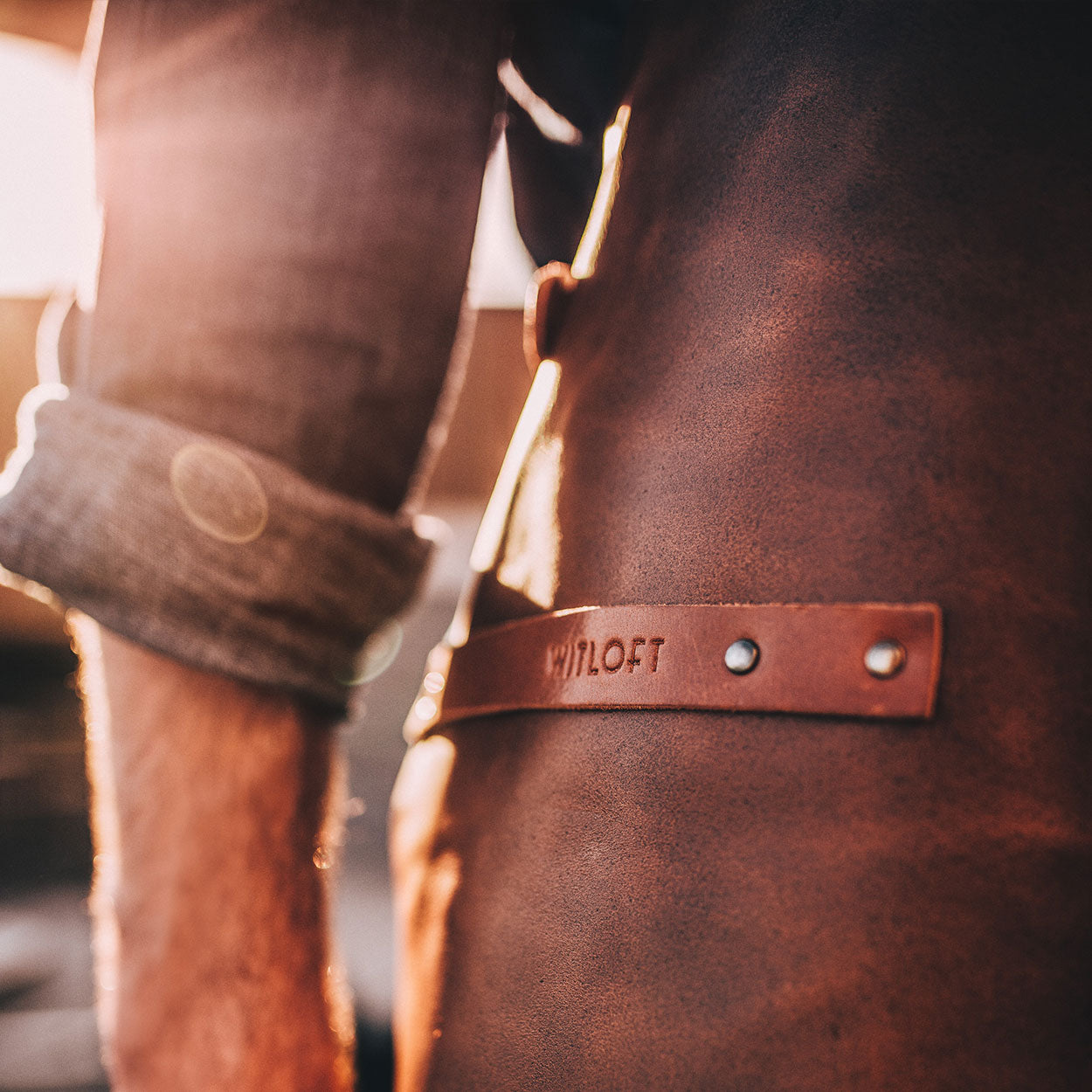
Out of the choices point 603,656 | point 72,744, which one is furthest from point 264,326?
point 72,744

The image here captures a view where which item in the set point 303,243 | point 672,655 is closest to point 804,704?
point 672,655

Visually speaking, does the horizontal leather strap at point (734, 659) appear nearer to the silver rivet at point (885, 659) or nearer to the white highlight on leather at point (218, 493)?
the silver rivet at point (885, 659)

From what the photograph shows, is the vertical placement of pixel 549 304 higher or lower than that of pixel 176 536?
higher

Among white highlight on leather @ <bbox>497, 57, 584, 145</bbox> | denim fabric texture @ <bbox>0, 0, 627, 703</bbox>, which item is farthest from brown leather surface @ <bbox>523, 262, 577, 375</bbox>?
white highlight on leather @ <bbox>497, 57, 584, 145</bbox>

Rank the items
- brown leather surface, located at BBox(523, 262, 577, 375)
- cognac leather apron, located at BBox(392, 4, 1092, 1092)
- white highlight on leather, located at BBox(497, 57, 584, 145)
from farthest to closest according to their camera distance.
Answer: white highlight on leather, located at BBox(497, 57, 584, 145)
brown leather surface, located at BBox(523, 262, 577, 375)
cognac leather apron, located at BBox(392, 4, 1092, 1092)

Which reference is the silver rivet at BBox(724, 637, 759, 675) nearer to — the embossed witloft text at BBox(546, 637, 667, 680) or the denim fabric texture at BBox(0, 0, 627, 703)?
the embossed witloft text at BBox(546, 637, 667, 680)

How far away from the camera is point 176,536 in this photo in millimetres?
305

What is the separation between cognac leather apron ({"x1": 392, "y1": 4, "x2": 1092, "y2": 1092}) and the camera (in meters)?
0.22

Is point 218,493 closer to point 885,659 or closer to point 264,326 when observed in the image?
point 264,326

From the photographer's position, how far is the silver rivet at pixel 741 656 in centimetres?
23

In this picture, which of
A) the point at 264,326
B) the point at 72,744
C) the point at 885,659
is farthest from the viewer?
the point at 72,744

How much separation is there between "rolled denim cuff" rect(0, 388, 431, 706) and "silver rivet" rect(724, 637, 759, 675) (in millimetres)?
172

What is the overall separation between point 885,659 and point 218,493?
0.79ft

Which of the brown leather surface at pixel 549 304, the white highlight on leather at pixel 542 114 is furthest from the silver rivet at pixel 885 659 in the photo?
the white highlight on leather at pixel 542 114
